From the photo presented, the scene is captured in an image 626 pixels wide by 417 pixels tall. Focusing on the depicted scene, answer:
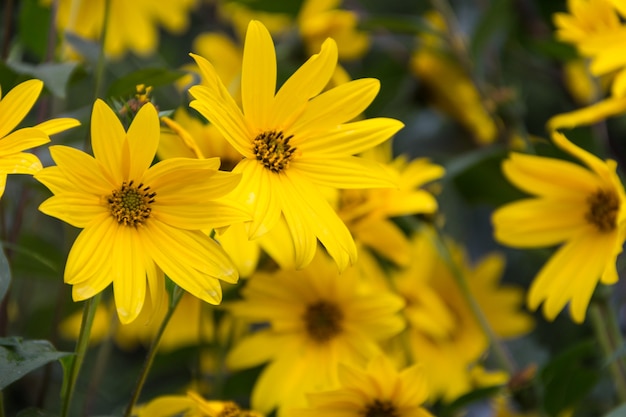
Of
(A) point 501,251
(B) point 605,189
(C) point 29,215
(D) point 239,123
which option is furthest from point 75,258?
(A) point 501,251

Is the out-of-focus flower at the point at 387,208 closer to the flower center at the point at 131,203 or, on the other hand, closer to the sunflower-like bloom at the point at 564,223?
the sunflower-like bloom at the point at 564,223

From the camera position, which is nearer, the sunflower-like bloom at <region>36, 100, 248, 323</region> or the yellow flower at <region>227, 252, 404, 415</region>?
the sunflower-like bloom at <region>36, 100, 248, 323</region>

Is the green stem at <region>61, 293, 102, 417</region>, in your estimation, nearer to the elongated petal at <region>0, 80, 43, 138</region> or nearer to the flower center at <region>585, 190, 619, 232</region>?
the elongated petal at <region>0, 80, 43, 138</region>

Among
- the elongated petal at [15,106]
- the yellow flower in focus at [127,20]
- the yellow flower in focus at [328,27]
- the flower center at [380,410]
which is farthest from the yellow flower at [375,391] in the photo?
the yellow flower in focus at [127,20]

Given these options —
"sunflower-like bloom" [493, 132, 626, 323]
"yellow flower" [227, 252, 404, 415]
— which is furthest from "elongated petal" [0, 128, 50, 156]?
"sunflower-like bloom" [493, 132, 626, 323]

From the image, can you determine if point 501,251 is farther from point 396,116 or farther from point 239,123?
point 239,123

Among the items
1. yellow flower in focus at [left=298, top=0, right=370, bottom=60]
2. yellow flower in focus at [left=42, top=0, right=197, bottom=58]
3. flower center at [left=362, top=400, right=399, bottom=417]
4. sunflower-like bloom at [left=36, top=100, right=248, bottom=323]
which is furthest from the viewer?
yellow flower in focus at [left=42, top=0, right=197, bottom=58]

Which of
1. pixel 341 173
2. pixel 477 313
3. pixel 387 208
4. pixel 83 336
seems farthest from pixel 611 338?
pixel 83 336
